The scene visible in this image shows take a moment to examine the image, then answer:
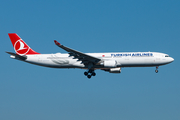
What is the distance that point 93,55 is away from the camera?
50.9 metres

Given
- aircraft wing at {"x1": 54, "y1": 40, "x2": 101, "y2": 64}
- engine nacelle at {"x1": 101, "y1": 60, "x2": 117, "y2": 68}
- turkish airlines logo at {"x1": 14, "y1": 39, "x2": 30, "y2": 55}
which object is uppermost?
turkish airlines logo at {"x1": 14, "y1": 39, "x2": 30, "y2": 55}

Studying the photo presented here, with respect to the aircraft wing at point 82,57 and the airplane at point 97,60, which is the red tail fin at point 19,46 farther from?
the aircraft wing at point 82,57

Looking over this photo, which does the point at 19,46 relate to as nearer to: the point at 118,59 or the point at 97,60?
the point at 97,60

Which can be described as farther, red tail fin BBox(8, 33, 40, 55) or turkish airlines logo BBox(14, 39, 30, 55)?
turkish airlines logo BBox(14, 39, 30, 55)

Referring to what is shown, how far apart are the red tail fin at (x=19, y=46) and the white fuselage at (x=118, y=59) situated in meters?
3.48

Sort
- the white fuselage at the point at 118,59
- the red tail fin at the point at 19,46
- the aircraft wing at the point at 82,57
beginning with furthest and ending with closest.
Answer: the red tail fin at the point at 19,46 → the white fuselage at the point at 118,59 → the aircraft wing at the point at 82,57

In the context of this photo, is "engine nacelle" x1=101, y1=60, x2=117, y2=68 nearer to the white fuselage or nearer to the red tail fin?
the white fuselage

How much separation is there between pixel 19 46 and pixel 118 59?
1804 centimetres

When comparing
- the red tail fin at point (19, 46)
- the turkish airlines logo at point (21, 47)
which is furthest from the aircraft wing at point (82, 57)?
the turkish airlines logo at point (21, 47)

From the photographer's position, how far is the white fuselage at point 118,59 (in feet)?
161

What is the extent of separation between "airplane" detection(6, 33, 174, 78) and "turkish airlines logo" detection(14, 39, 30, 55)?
2.09 m

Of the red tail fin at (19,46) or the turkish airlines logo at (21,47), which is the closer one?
the red tail fin at (19,46)

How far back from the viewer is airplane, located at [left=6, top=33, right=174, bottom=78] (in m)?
48.9

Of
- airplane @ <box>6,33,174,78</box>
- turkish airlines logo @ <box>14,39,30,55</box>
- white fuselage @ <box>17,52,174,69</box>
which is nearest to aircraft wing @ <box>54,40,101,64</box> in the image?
airplane @ <box>6,33,174,78</box>
